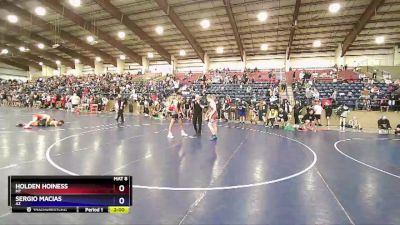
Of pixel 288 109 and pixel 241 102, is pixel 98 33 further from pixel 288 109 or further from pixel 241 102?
pixel 288 109

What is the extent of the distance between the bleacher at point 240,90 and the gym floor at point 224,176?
1338cm

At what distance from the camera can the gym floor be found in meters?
3.69

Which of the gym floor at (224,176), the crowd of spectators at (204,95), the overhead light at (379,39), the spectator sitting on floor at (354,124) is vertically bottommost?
the gym floor at (224,176)

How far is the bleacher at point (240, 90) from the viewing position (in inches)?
905

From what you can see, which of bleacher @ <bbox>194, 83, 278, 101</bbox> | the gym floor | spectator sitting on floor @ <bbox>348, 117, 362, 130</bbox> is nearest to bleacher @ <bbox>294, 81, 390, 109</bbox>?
spectator sitting on floor @ <bbox>348, 117, 362, 130</bbox>

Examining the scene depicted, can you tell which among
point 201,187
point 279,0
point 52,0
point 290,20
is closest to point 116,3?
point 52,0

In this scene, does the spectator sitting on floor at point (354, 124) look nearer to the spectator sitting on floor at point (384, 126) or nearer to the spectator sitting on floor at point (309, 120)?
the spectator sitting on floor at point (384, 126)

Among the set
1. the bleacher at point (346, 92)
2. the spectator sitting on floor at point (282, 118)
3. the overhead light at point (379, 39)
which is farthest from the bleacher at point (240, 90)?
the overhead light at point (379, 39)

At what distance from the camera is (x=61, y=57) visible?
1709 inches
